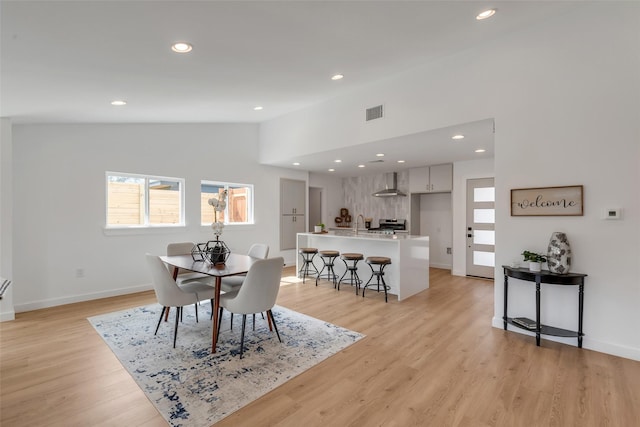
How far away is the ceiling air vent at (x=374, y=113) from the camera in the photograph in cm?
438

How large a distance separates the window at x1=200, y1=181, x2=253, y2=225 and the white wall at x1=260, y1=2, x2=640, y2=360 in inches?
171

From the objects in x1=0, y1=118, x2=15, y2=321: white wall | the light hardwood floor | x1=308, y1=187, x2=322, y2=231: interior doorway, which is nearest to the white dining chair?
the light hardwood floor

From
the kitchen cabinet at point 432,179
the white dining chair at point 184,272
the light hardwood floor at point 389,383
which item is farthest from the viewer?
the kitchen cabinet at point 432,179

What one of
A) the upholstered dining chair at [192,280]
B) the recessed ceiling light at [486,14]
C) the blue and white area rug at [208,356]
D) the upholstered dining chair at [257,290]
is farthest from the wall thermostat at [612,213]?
the upholstered dining chair at [192,280]

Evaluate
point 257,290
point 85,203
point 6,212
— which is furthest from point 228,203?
point 257,290

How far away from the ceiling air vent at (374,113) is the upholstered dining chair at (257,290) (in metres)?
2.71

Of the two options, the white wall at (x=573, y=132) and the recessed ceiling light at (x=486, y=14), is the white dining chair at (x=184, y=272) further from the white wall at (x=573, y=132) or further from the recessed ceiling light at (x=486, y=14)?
the recessed ceiling light at (x=486, y=14)

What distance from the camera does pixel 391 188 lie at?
7848mm

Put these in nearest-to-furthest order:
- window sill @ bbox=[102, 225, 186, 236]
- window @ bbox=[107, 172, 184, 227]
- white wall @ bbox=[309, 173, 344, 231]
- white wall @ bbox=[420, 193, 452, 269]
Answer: window sill @ bbox=[102, 225, 186, 236]
window @ bbox=[107, 172, 184, 227]
white wall @ bbox=[420, 193, 452, 269]
white wall @ bbox=[309, 173, 344, 231]

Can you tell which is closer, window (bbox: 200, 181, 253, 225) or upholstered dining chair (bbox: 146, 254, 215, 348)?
upholstered dining chair (bbox: 146, 254, 215, 348)

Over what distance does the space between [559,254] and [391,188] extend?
198 inches

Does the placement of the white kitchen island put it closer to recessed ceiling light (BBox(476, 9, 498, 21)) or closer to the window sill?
the window sill

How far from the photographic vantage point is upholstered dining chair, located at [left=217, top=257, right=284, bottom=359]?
2740 millimetres

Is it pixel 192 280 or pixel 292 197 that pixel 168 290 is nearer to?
pixel 192 280
